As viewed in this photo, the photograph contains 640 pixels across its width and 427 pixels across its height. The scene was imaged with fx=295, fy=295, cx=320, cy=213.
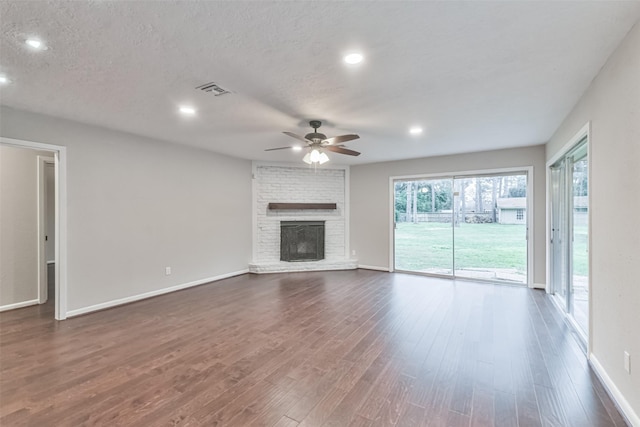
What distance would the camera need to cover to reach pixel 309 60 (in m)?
2.25

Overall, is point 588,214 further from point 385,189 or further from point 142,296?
point 142,296

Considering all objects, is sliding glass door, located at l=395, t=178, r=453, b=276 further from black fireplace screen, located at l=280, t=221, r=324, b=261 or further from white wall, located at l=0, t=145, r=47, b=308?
white wall, located at l=0, t=145, r=47, b=308

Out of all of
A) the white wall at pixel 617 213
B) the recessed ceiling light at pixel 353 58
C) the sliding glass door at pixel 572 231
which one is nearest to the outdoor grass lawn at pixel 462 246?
the sliding glass door at pixel 572 231

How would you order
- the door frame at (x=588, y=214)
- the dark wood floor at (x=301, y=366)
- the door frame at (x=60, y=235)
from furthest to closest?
the door frame at (x=60, y=235) < the door frame at (x=588, y=214) < the dark wood floor at (x=301, y=366)

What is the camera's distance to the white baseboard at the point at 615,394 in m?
1.84

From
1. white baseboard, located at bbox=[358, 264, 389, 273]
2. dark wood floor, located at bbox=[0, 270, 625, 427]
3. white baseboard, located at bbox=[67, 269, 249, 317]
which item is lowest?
dark wood floor, located at bbox=[0, 270, 625, 427]

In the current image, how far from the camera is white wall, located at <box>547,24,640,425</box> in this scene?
6.07 ft

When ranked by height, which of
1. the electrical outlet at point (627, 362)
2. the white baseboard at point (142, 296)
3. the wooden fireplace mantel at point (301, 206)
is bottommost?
the white baseboard at point (142, 296)

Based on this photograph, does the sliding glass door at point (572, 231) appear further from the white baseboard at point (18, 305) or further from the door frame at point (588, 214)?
the white baseboard at point (18, 305)

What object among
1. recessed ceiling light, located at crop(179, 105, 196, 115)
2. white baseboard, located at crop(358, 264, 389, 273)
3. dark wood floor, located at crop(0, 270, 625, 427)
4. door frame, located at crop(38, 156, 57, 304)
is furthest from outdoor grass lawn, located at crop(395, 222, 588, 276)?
door frame, located at crop(38, 156, 57, 304)

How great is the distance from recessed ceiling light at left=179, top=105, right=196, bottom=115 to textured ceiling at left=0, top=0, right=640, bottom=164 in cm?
9

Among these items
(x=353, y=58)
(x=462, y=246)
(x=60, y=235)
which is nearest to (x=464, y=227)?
(x=462, y=246)

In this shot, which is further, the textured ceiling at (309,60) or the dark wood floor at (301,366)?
the dark wood floor at (301,366)

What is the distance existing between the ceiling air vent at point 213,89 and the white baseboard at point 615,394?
384 cm
